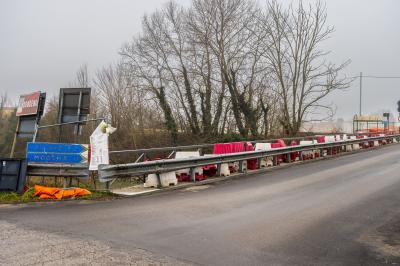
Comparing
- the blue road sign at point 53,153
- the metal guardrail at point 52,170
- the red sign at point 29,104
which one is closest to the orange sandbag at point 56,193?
the metal guardrail at point 52,170

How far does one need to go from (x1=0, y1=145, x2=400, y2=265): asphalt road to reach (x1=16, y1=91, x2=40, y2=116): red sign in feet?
12.8

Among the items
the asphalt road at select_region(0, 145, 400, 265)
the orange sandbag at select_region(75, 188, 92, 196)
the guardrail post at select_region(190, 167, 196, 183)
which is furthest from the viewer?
the guardrail post at select_region(190, 167, 196, 183)

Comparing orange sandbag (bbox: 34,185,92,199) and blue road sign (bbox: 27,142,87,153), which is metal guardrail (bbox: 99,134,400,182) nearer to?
orange sandbag (bbox: 34,185,92,199)

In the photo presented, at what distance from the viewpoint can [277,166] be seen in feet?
54.5

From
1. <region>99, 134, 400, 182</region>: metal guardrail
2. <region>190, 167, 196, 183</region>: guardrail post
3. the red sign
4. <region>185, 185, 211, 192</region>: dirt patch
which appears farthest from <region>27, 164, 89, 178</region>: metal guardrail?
<region>190, 167, 196, 183</region>: guardrail post

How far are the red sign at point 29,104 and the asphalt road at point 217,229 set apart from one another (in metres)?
3.90

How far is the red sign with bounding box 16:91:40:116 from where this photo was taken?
461 inches

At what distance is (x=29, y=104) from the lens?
12086 millimetres

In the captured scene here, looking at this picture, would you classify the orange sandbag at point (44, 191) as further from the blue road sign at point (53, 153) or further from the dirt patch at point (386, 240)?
the dirt patch at point (386, 240)

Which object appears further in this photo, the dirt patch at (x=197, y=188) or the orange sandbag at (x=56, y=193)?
the dirt patch at (x=197, y=188)

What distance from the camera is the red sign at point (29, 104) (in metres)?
11.7

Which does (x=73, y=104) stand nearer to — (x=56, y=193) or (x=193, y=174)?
(x=56, y=193)

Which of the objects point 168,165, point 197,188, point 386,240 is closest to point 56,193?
point 168,165

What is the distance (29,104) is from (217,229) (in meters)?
7.73
